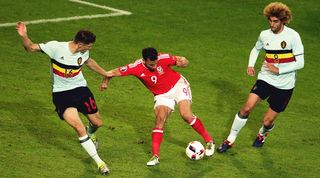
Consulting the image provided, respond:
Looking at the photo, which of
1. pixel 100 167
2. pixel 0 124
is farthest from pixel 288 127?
pixel 0 124

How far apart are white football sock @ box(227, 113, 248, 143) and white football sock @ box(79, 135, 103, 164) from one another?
2726 mm

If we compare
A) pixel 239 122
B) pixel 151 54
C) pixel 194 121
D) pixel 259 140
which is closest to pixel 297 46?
pixel 239 122

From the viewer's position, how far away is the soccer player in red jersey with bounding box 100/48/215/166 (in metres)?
13.5

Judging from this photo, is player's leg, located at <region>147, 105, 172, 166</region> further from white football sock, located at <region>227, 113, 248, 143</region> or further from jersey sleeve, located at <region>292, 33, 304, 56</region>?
jersey sleeve, located at <region>292, 33, 304, 56</region>

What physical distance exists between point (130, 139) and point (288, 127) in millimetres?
3330

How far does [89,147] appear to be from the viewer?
12781mm

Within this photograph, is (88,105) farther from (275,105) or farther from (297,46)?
(297,46)

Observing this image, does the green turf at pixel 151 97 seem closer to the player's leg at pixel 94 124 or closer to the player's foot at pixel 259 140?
the player's foot at pixel 259 140

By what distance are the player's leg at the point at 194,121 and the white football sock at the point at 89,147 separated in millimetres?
1806

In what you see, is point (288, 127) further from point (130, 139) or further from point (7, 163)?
point (7, 163)

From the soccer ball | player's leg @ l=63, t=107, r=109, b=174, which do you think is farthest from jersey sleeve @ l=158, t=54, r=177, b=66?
player's leg @ l=63, t=107, r=109, b=174

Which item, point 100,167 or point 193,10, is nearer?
point 100,167

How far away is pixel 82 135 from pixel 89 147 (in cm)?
23

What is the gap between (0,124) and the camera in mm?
14828
